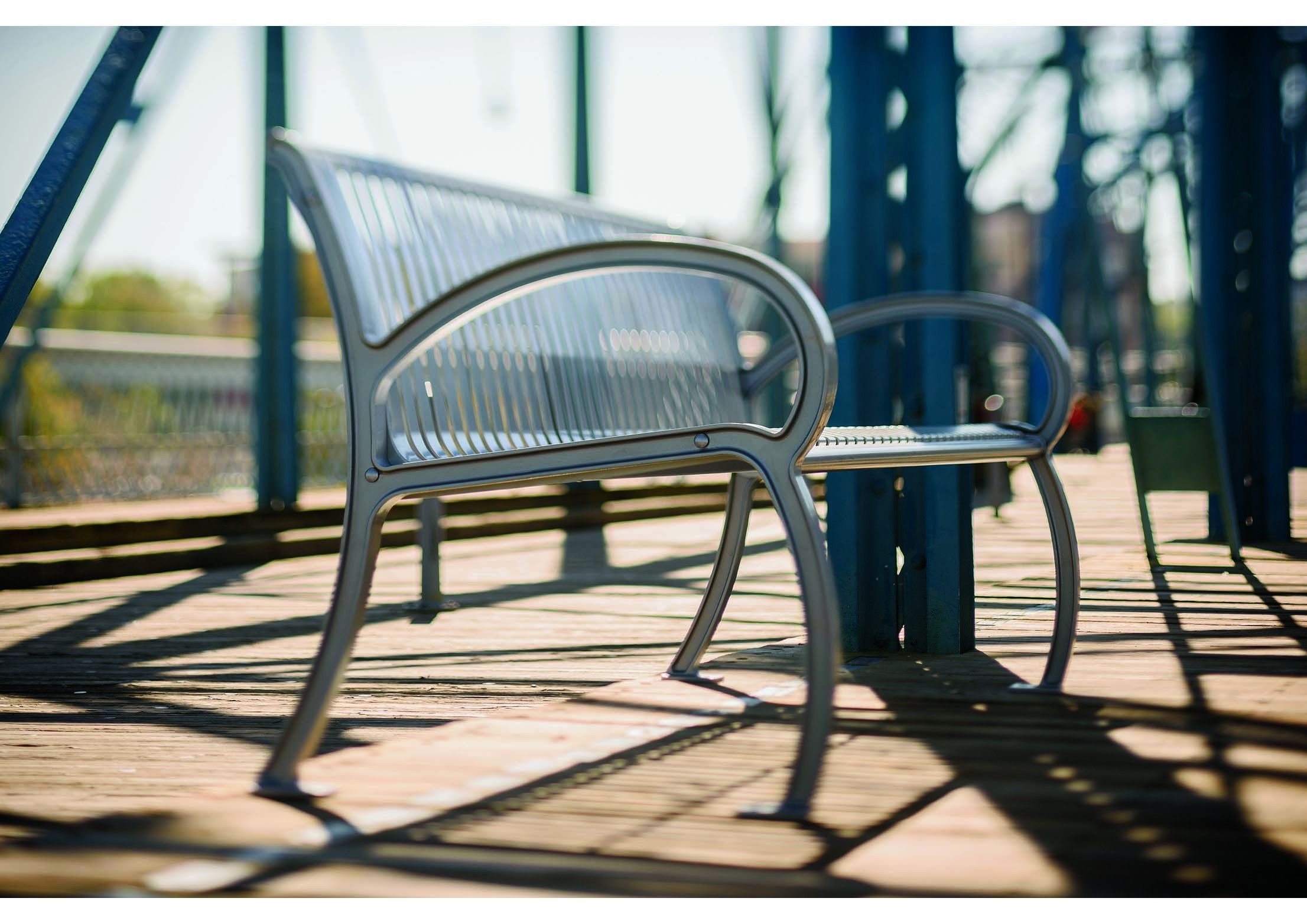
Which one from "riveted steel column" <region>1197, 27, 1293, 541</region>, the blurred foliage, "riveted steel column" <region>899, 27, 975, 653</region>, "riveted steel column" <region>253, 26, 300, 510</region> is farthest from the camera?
the blurred foliage

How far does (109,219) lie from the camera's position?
5770 millimetres

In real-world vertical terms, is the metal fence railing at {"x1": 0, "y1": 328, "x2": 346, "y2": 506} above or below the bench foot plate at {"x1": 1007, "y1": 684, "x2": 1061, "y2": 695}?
above

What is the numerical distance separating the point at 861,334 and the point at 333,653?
4.14 feet

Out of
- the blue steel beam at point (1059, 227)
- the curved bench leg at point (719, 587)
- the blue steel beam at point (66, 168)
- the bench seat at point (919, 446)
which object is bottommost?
the curved bench leg at point (719, 587)

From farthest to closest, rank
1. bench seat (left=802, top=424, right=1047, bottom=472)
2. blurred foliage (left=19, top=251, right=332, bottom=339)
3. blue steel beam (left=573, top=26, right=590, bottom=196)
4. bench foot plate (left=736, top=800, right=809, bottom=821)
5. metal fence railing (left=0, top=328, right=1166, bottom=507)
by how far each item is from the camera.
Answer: blurred foliage (left=19, top=251, right=332, bottom=339) → blue steel beam (left=573, top=26, right=590, bottom=196) → metal fence railing (left=0, top=328, right=1166, bottom=507) → bench seat (left=802, top=424, right=1047, bottom=472) → bench foot plate (left=736, top=800, right=809, bottom=821)

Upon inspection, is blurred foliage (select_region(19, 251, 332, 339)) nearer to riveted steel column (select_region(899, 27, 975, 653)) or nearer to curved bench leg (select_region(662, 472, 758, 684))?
riveted steel column (select_region(899, 27, 975, 653))

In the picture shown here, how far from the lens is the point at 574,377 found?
6.59 feet

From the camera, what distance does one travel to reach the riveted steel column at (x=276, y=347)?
20.0 ft

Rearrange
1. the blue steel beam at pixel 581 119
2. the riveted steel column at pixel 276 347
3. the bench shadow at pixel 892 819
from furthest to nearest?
the blue steel beam at pixel 581 119 < the riveted steel column at pixel 276 347 < the bench shadow at pixel 892 819

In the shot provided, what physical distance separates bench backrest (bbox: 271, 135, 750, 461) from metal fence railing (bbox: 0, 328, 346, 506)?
5.16 m

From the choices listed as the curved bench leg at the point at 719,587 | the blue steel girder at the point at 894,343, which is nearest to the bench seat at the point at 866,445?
the curved bench leg at the point at 719,587

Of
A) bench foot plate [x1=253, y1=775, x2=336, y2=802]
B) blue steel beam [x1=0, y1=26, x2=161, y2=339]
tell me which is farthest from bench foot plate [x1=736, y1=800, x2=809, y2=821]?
blue steel beam [x1=0, y1=26, x2=161, y2=339]

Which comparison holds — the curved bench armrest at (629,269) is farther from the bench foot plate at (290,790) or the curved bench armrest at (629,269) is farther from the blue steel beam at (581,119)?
the blue steel beam at (581,119)

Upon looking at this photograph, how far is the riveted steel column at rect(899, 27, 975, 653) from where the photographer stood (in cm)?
230
